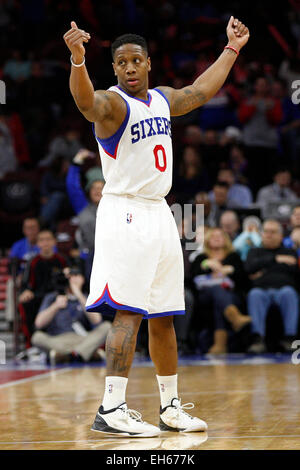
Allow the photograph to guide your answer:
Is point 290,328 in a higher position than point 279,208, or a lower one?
lower

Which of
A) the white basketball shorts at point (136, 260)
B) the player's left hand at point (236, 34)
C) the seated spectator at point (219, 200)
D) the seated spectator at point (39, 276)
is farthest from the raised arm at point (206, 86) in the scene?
the seated spectator at point (219, 200)

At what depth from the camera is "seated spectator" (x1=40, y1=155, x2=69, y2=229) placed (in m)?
11.9

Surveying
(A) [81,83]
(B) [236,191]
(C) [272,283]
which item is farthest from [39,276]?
(A) [81,83]

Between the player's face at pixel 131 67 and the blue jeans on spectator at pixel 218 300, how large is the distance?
208 inches

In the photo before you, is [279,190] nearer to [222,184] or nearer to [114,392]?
[222,184]

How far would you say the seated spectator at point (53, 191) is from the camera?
11.9 m

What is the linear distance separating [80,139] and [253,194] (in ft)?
9.86

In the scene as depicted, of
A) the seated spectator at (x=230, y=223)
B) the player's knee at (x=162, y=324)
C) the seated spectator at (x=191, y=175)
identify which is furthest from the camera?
the seated spectator at (x=191, y=175)

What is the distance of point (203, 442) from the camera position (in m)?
3.69

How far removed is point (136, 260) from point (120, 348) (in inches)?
17.1

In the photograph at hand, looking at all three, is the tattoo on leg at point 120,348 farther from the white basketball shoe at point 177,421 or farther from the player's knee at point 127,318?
the white basketball shoe at point 177,421

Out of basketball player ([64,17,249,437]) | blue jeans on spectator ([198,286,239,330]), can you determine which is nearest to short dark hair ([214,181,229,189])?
blue jeans on spectator ([198,286,239,330])

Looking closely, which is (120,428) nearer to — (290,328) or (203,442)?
(203,442)
